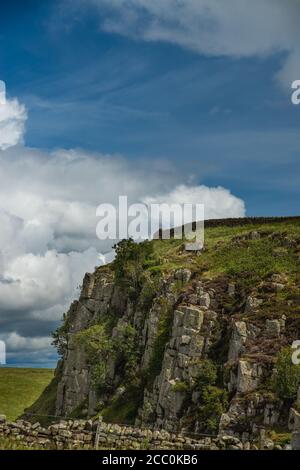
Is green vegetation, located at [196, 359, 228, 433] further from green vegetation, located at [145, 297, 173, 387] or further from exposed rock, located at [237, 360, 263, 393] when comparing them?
green vegetation, located at [145, 297, 173, 387]

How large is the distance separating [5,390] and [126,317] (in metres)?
77.2

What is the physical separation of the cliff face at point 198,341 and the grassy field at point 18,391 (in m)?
39.1

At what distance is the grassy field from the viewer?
12988cm

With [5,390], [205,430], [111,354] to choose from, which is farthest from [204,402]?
[5,390]

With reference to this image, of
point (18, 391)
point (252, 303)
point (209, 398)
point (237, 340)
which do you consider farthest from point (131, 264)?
point (18, 391)

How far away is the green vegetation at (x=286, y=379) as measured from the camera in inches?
2110

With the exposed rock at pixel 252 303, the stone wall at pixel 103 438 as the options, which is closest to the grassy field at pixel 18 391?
the exposed rock at pixel 252 303

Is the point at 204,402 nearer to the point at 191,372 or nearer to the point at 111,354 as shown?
the point at 191,372

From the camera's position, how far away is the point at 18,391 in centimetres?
15138

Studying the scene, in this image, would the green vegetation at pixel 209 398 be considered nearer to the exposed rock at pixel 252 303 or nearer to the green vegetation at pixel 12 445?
the exposed rock at pixel 252 303

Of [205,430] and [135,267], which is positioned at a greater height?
[135,267]

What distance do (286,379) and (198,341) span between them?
1619cm

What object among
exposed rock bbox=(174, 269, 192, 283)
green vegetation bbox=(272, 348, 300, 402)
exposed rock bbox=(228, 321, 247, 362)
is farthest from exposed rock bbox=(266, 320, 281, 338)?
exposed rock bbox=(174, 269, 192, 283)
